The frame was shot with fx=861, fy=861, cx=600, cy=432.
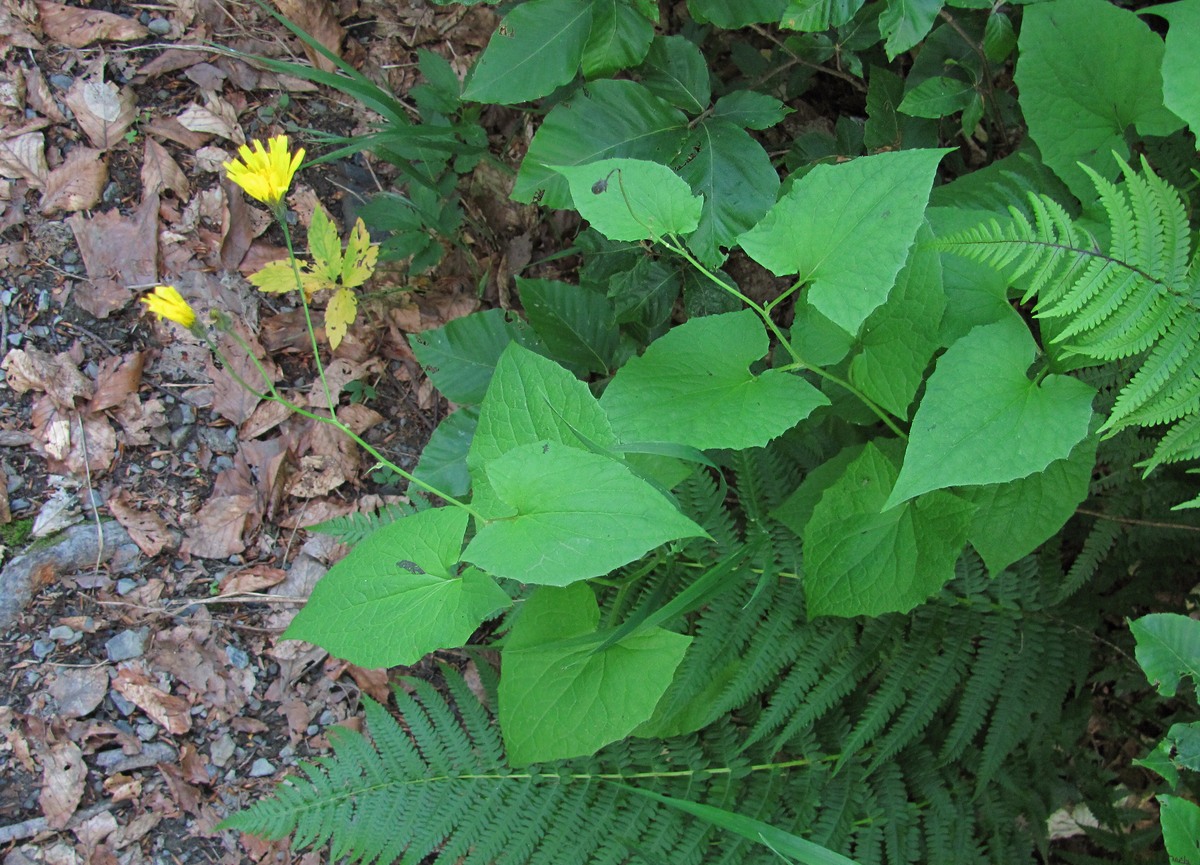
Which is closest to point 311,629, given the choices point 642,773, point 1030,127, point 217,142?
point 642,773

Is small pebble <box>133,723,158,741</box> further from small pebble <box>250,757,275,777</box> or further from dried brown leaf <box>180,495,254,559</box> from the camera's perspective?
dried brown leaf <box>180,495,254,559</box>

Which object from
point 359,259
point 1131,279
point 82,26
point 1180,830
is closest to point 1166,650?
point 1180,830

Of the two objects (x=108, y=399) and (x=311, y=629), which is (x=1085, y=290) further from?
(x=108, y=399)

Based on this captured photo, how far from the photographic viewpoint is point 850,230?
1.38 metres

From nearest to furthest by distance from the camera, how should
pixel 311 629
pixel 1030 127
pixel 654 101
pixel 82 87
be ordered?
pixel 311 629
pixel 1030 127
pixel 654 101
pixel 82 87

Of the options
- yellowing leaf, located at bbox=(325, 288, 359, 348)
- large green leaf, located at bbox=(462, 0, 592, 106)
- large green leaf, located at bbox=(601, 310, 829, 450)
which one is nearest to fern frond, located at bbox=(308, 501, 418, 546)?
yellowing leaf, located at bbox=(325, 288, 359, 348)

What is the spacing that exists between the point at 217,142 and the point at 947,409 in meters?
2.68

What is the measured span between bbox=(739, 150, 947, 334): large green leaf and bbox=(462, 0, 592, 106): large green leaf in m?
0.72

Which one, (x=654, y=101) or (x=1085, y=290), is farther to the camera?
(x=654, y=101)

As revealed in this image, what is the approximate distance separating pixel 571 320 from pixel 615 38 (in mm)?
711

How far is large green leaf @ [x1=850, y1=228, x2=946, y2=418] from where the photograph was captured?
1.44 m

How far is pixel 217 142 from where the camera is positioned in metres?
2.99

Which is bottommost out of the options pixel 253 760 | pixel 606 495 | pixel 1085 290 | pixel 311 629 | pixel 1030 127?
pixel 253 760

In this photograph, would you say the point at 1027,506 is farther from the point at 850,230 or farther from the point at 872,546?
the point at 850,230
